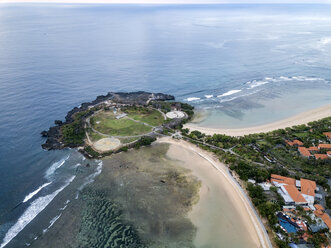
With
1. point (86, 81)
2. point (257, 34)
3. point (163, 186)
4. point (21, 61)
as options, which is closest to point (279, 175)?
point (163, 186)

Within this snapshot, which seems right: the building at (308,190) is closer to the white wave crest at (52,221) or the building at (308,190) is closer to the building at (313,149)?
the building at (313,149)

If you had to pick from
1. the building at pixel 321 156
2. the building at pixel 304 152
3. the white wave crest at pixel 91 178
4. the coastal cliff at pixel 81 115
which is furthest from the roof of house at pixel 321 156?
the white wave crest at pixel 91 178

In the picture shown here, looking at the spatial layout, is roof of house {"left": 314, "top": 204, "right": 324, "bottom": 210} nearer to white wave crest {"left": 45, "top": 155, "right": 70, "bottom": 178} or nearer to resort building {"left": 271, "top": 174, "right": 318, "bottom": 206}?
resort building {"left": 271, "top": 174, "right": 318, "bottom": 206}

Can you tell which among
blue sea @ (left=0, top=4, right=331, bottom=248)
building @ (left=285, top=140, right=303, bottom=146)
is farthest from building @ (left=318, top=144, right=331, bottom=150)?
blue sea @ (left=0, top=4, right=331, bottom=248)

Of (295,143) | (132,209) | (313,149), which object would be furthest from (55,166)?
(313,149)

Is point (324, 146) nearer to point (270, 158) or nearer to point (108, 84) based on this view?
point (270, 158)

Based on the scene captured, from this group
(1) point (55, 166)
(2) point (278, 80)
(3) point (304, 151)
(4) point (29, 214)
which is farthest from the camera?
(2) point (278, 80)
